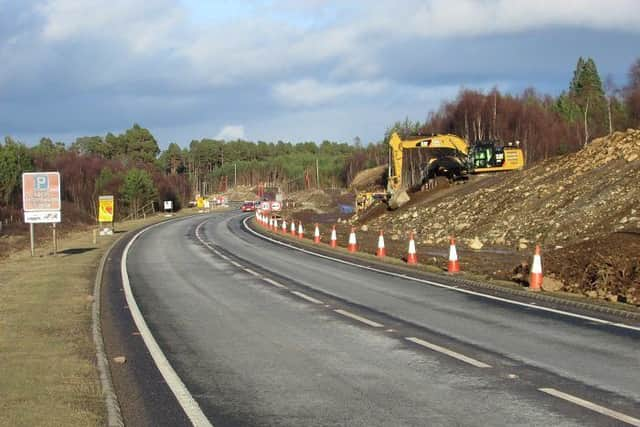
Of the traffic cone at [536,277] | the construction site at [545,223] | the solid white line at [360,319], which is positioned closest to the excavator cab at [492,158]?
the construction site at [545,223]

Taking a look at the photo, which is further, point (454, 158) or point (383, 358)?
point (454, 158)

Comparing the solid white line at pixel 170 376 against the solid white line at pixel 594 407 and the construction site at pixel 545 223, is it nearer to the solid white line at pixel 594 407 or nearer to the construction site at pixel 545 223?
the solid white line at pixel 594 407

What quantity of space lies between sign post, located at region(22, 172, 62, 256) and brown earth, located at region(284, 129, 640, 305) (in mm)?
13233

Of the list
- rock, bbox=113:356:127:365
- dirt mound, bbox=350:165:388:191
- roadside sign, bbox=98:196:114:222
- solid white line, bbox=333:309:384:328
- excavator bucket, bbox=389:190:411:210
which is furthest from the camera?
dirt mound, bbox=350:165:388:191

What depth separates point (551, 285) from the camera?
56.1ft

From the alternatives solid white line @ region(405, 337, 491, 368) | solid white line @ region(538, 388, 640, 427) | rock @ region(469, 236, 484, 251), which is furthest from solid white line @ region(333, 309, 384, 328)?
rock @ region(469, 236, 484, 251)

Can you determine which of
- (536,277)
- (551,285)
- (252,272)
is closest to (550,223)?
(252,272)

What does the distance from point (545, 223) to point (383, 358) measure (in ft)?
85.2

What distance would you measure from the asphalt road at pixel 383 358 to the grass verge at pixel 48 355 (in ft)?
2.09

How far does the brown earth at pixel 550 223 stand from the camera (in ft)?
55.7

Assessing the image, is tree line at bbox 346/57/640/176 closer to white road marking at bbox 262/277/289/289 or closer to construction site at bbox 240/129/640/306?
construction site at bbox 240/129/640/306

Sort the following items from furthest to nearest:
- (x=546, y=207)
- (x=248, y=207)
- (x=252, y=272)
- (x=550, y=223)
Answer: (x=248, y=207) → (x=546, y=207) → (x=550, y=223) → (x=252, y=272)

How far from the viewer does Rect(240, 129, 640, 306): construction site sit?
17.0m

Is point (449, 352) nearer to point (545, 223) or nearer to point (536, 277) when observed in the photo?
point (536, 277)
